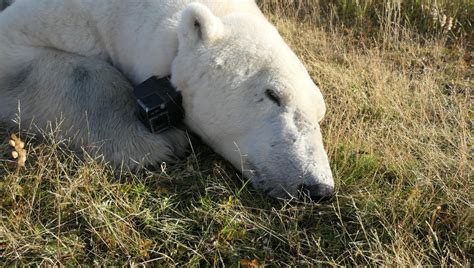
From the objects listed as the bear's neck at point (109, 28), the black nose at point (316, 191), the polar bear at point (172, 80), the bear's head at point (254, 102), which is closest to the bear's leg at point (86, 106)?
the polar bear at point (172, 80)

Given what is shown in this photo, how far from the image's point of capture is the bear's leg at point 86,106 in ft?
10.5

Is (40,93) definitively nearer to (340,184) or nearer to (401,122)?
(340,184)

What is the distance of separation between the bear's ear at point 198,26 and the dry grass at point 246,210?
0.73 m

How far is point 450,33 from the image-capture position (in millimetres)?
5742

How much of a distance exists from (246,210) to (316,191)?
405 mm

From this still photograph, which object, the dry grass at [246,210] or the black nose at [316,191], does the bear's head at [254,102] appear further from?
the dry grass at [246,210]

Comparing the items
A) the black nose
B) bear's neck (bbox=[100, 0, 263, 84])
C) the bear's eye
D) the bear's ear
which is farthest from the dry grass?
the bear's ear

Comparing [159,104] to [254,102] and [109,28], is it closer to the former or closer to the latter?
[254,102]

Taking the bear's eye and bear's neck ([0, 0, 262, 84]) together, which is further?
bear's neck ([0, 0, 262, 84])

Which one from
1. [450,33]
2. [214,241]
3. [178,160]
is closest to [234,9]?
[178,160]

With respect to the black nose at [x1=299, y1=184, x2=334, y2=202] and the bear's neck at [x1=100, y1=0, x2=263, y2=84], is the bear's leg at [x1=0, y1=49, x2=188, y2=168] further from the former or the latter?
the black nose at [x1=299, y1=184, x2=334, y2=202]

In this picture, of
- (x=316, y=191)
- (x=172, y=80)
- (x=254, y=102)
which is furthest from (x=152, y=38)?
(x=316, y=191)

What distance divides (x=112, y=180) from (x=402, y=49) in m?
3.41

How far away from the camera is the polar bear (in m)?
2.92
